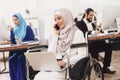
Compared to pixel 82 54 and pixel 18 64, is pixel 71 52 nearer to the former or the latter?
pixel 82 54

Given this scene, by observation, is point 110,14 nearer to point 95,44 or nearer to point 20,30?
point 95,44

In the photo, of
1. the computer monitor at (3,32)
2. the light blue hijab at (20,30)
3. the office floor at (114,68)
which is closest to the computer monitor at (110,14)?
the office floor at (114,68)

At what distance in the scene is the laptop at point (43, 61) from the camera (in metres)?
2.41

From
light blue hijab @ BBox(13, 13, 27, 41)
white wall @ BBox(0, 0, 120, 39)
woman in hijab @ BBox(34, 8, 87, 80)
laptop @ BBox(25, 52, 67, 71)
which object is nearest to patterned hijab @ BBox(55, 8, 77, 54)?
woman in hijab @ BBox(34, 8, 87, 80)

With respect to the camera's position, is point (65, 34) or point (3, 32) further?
point (3, 32)

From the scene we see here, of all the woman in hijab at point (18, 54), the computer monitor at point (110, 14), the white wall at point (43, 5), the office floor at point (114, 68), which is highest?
the white wall at point (43, 5)

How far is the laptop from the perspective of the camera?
2412 millimetres

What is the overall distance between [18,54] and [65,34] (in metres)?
1.12

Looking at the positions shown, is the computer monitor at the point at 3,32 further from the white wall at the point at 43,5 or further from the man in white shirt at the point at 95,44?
the white wall at the point at 43,5

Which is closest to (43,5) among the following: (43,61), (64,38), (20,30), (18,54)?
(20,30)

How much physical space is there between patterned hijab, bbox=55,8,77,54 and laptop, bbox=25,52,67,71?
0.33 meters

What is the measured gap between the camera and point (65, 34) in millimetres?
2811

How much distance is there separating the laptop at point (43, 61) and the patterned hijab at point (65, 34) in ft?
1.07

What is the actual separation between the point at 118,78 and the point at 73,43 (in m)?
1.57
